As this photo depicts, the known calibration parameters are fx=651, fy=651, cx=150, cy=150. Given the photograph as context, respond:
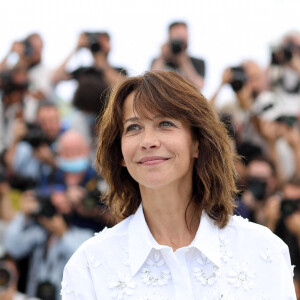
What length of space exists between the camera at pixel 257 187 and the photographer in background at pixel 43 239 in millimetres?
1243

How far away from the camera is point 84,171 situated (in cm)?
517

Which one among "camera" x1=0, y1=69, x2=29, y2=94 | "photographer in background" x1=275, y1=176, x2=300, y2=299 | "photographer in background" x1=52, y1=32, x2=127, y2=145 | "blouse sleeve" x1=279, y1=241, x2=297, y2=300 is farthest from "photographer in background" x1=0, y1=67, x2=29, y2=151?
"blouse sleeve" x1=279, y1=241, x2=297, y2=300

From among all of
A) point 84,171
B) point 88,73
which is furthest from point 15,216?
point 88,73

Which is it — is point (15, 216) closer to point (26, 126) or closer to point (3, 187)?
point (3, 187)

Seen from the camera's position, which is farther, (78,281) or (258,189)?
(258,189)

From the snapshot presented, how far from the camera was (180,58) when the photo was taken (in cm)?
556

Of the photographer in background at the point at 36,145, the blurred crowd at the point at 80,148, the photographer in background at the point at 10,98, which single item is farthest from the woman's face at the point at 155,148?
the photographer in background at the point at 10,98

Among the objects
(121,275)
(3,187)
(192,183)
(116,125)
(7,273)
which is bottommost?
(7,273)

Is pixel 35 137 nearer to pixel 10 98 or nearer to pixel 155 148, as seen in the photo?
pixel 10 98

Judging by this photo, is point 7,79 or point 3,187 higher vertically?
point 7,79

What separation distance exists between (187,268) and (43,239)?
284cm

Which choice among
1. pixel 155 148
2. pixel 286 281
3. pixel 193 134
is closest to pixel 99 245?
pixel 155 148

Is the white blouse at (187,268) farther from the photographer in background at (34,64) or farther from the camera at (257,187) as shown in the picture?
the photographer in background at (34,64)

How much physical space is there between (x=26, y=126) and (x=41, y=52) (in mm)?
1008
